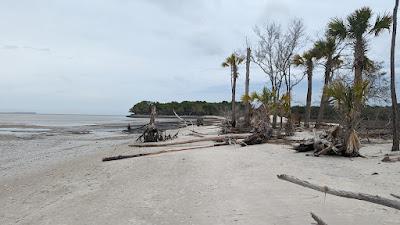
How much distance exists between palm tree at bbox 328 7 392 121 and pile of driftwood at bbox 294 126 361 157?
7.03 metres

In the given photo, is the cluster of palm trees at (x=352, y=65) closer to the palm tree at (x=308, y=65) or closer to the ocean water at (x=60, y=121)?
the palm tree at (x=308, y=65)

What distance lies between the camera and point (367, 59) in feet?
70.8

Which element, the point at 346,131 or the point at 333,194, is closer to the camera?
the point at 333,194

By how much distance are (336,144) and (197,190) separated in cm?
681

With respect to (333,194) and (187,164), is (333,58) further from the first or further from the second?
(333,194)

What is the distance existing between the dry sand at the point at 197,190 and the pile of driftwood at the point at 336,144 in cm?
53

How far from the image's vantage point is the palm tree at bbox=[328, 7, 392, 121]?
19.9 metres

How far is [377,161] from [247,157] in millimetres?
4051

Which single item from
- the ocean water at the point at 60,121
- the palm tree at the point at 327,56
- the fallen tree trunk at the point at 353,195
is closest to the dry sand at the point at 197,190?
the fallen tree trunk at the point at 353,195

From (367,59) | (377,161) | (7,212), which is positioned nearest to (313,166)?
(377,161)

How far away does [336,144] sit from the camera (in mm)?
13711

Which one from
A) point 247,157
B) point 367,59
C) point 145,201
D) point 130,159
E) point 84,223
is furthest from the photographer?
point 367,59

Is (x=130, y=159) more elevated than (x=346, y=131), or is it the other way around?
(x=346, y=131)

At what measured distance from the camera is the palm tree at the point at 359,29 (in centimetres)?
1988
